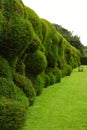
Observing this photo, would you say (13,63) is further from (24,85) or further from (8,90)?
(8,90)

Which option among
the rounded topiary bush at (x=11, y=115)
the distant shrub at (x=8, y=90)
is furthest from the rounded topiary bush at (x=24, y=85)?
the rounded topiary bush at (x=11, y=115)

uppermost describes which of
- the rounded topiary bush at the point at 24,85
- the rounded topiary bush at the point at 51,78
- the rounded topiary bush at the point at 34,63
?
the rounded topiary bush at the point at 34,63

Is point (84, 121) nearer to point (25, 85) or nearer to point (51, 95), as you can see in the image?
point (25, 85)

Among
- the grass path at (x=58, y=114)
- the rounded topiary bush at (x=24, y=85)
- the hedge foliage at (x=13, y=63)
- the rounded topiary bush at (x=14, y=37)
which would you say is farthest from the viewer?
the rounded topiary bush at (x=24, y=85)

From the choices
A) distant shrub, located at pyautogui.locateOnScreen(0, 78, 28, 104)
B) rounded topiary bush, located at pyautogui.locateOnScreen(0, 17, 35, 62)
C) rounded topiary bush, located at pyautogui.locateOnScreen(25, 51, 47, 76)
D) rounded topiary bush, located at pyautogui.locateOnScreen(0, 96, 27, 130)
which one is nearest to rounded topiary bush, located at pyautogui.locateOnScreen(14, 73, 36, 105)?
rounded topiary bush, located at pyautogui.locateOnScreen(0, 17, 35, 62)

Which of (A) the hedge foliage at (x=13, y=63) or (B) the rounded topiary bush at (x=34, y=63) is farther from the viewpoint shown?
(B) the rounded topiary bush at (x=34, y=63)

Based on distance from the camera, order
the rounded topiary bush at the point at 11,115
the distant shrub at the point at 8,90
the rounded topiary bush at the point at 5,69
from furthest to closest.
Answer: the rounded topiary bush at the point at 5,69 < the distant shrub at the point at 8,90 < the rounded topiary bush at the point at 11,115

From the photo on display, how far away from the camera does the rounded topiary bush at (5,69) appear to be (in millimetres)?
12413

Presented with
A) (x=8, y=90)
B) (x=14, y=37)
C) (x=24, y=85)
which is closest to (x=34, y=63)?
(x=24, y=85)

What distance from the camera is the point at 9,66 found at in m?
13.2

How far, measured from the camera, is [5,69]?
1254cm

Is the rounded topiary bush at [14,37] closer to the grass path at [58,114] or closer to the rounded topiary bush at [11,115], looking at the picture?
the grass path at [58,114]

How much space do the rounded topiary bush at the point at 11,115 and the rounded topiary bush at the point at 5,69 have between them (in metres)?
1.65

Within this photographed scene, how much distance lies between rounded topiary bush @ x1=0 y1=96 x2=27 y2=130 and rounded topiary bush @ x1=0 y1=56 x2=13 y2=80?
5.40 feet
